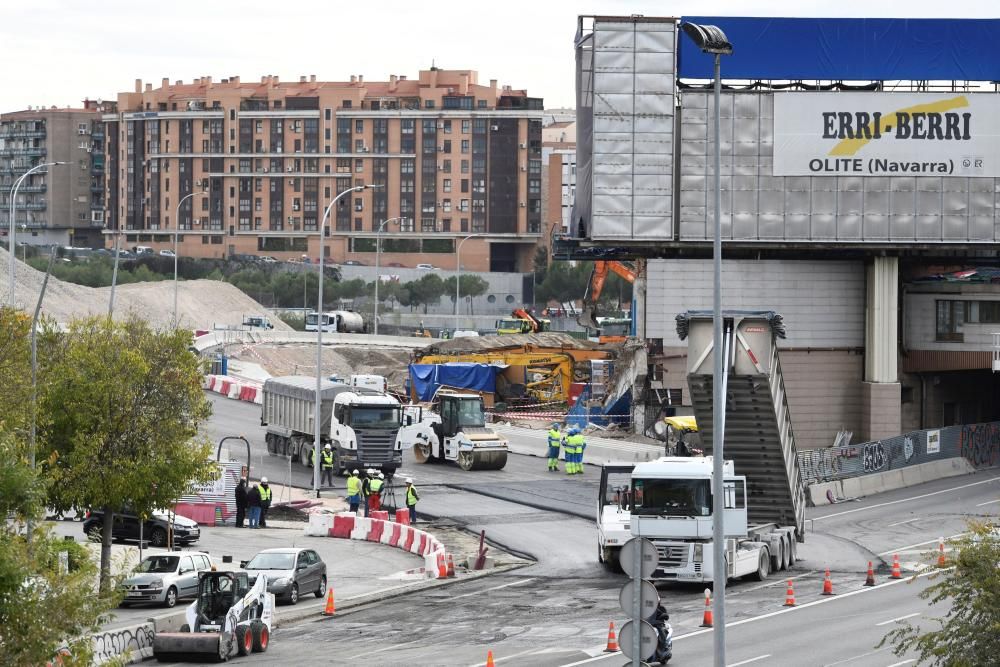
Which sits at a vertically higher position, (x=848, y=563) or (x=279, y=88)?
(x=279, y=88)

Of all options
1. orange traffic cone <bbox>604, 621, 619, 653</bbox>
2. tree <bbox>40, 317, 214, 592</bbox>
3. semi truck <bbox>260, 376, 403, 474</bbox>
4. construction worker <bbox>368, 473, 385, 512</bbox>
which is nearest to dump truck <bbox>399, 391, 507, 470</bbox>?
semi truck <bbox>260, 376, 403, 474</bbox>

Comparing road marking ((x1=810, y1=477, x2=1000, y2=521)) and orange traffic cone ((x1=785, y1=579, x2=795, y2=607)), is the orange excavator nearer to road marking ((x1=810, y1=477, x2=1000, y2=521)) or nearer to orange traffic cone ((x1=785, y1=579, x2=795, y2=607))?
road marking ((x1=810, y1=477, x2=1000, y2=521))

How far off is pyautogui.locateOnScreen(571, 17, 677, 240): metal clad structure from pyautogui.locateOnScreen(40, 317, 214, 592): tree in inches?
1249

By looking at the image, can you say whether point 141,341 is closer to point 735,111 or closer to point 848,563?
point 848,563

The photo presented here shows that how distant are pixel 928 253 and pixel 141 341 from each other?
1475 inches

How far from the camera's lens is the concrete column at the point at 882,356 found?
59.8 m

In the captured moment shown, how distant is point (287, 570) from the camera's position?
32.3 metres

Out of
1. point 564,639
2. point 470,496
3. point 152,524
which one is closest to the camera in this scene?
point 564,639

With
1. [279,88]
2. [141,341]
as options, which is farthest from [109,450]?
[279,88]

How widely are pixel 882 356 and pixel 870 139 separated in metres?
7.91

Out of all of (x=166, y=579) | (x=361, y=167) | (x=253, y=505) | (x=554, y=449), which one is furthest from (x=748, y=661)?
(x=361, y=167)

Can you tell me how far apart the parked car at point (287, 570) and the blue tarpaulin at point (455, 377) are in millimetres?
39917

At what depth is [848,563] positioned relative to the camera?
3731 cm

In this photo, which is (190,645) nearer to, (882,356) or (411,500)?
→ (411,500)
